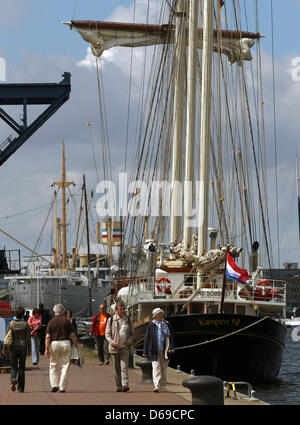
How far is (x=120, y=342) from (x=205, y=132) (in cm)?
1966

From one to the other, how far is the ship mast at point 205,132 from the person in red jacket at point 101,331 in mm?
8757

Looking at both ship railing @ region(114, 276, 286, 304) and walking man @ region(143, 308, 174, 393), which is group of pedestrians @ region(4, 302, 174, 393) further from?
ship railing @ region(114, 276, 286, 304)

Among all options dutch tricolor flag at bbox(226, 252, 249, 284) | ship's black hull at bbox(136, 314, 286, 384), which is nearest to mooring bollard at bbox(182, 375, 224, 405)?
dutch tricolor flag at bbox(226, 252, 249, 284)

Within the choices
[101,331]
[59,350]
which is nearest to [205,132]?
[101,331]

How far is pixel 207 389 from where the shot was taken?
15227 millimetres

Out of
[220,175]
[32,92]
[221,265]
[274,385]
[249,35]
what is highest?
[249,35]

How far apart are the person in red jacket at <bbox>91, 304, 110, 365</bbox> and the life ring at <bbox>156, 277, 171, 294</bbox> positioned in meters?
6.68

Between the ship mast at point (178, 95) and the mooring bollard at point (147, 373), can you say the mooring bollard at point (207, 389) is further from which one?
the ship mast at point (178, 95)

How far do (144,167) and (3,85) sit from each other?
11584mm

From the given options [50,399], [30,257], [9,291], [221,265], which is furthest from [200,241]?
[30,257]

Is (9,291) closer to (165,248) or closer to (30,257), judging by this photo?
(30,257)

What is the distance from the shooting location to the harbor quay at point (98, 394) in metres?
16.5

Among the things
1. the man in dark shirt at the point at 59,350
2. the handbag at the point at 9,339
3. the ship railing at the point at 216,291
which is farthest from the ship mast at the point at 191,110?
the man in dark shirt at the point at 59,350
